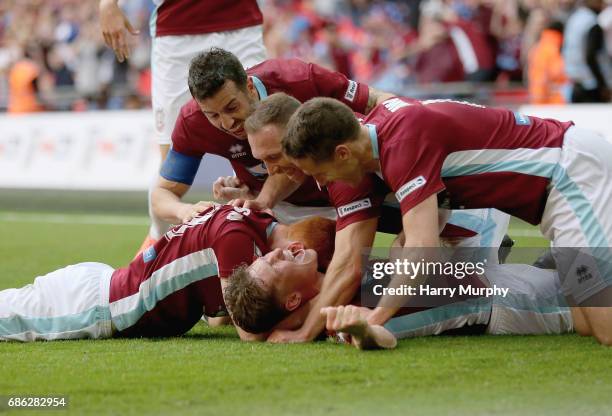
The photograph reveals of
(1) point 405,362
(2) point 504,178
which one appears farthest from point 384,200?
(1) point 405,362

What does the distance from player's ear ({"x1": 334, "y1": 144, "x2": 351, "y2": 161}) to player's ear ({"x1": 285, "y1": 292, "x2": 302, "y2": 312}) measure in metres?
0.78

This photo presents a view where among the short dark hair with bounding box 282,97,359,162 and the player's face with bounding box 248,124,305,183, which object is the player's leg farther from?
the player's face with bounding box 248,124,305,183

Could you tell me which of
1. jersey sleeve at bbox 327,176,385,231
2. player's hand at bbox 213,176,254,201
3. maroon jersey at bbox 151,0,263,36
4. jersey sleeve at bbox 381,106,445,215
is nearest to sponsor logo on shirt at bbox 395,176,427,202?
jersey sleeve at bbox 381,106,445,215

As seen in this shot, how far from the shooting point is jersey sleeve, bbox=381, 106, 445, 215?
5156 mm

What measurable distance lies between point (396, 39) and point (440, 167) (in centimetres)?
1289

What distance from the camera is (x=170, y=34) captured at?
7938mm

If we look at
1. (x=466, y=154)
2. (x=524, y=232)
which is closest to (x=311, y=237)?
(x=466, y=154)

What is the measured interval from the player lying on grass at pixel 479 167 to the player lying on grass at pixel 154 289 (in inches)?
24.9

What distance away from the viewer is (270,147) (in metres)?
5.75

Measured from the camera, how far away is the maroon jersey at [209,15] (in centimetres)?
784

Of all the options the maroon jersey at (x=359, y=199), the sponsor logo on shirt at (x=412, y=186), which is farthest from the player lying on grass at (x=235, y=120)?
the sponsor logo on shirt at (x=412, y=186)

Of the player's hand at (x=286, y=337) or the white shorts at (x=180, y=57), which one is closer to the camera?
the player's hand at (x=286, y=337)

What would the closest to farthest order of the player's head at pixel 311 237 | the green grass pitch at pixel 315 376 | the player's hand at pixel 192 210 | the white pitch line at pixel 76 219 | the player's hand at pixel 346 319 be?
the green grass pitch at pixel 315 376 < the player's hand at pixel 346 319 < the player's head at pixel 311 237 < the player's hand at pixel 192 210 < the white pitch line at pixel 76 219

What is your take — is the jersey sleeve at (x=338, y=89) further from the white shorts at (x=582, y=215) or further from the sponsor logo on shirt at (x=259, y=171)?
the white shorts at (x=582, y=215)
